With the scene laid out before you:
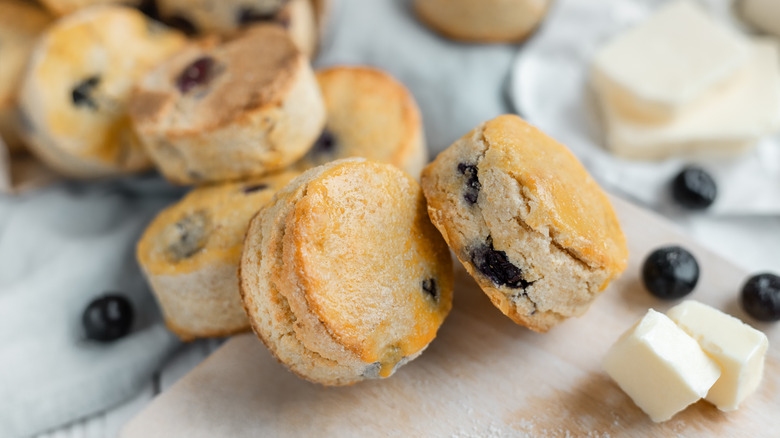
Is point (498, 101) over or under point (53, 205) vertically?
over

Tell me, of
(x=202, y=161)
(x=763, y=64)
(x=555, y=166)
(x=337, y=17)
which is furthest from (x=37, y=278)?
(x=763, y=64)

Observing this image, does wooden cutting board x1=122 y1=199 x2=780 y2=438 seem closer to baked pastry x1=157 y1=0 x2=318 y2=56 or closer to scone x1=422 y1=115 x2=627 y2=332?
scone x1=422 y1=115 x2=627 y2=332

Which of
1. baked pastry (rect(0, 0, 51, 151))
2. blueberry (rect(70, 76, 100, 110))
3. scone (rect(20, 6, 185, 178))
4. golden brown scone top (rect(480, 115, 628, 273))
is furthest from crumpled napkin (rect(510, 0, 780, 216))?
baked pastry (rect(0, 0, 51, 151))

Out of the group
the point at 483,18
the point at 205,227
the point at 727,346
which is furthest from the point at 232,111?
the point at 727,346

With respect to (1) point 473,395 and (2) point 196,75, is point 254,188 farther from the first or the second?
(1) point 473,395

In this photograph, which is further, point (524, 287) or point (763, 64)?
point (763, 64)

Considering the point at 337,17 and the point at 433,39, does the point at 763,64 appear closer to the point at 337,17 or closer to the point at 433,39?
the point at 433,39
